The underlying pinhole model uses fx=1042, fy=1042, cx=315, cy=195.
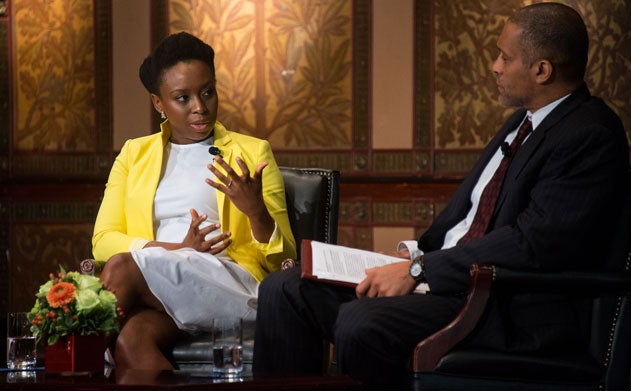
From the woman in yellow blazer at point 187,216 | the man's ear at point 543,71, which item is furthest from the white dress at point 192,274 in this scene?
the man's ear at point 543,71

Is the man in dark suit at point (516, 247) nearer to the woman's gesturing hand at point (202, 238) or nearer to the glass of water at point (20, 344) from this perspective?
the woman's gesturing hand at point (202, 238)

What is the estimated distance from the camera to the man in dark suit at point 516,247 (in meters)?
2.71

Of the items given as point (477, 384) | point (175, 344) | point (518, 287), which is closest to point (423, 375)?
point (477, 384)

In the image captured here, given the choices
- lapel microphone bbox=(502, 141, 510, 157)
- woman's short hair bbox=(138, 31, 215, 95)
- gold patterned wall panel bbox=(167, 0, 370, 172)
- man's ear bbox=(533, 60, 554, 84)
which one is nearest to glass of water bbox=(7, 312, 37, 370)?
woman's short hair bbox=(138, 31, 215, 95)

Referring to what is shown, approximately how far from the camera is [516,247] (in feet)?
8.99

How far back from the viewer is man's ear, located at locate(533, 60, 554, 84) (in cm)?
294

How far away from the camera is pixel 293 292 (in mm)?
2961

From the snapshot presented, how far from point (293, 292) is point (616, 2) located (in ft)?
12.5

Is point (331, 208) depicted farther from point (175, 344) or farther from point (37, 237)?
point (37, 237)

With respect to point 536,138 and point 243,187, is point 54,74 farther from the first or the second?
point 536,138

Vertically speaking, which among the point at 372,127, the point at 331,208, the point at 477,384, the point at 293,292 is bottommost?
the point at 477,384

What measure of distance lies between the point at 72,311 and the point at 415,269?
93 cm

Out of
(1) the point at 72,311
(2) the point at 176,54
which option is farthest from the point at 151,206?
(1) the point at 72,311

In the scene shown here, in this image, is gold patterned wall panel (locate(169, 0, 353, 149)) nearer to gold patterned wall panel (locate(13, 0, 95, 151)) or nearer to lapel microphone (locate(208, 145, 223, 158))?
gold patterned wall panel (locate(13, 0, 95, 151))
